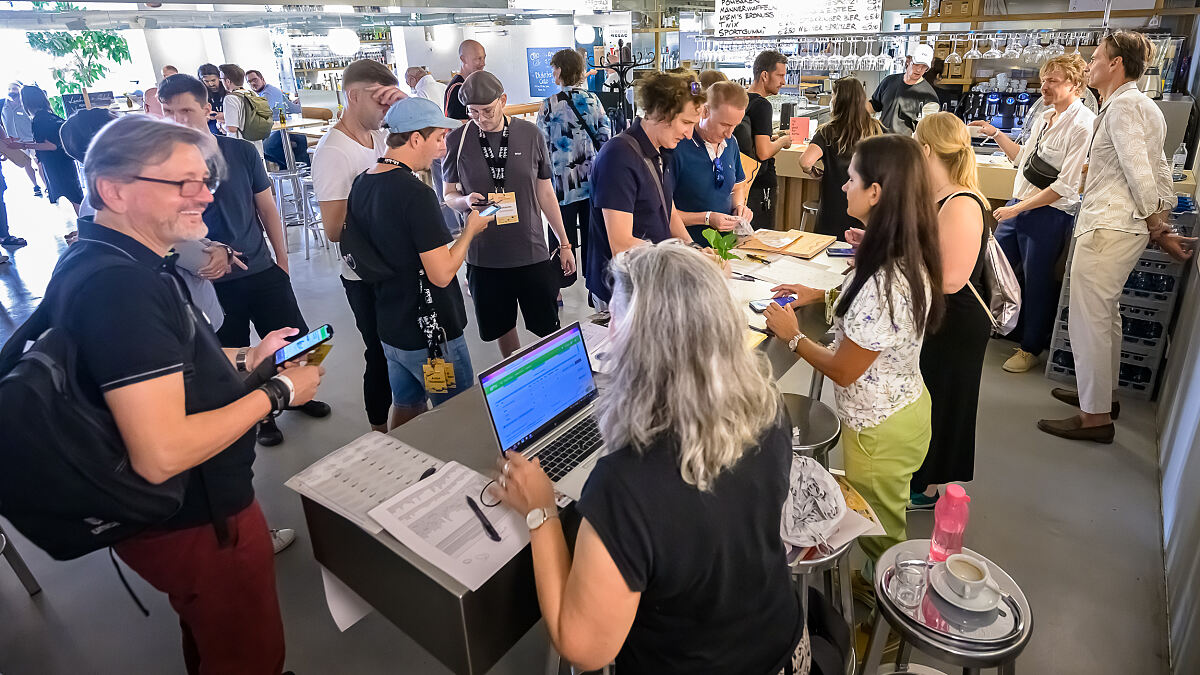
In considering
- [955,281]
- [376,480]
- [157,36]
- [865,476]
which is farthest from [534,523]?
[157,36]

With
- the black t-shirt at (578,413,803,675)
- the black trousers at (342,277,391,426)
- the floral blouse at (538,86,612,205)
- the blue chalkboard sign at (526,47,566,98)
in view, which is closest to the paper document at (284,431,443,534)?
the black t-shirt at (578,413,803,675)

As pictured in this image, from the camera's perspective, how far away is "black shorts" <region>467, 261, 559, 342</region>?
3078 millimetres

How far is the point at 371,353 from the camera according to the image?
2719 millimetres

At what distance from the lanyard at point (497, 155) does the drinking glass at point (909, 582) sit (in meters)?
2.20

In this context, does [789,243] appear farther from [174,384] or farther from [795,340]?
[174,384]

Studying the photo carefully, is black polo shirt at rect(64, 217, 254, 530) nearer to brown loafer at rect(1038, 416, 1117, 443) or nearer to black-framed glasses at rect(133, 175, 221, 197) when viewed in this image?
black-framed glasses at rect(133, 175, 221, 197)

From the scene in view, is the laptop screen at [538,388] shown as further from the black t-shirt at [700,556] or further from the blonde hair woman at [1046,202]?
the blonde hair woman at [1046,202]

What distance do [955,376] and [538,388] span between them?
1472 millimetres

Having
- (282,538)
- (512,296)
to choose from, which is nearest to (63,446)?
(282,538)

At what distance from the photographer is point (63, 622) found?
2246mm

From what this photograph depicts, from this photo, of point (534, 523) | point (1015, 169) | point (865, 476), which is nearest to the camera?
point (534, 523)

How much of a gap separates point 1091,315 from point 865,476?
1.84 meters

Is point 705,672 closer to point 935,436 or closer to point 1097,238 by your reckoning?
point 935,436

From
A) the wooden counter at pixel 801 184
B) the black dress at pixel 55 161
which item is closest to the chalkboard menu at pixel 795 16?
the wooden counter at pixel 801 184
